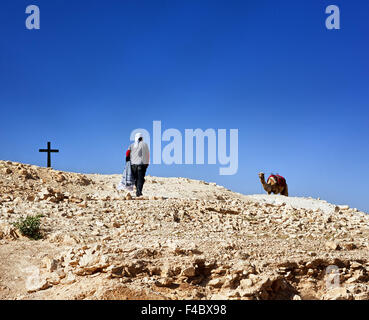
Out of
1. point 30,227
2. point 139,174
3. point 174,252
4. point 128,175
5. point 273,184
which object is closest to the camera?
point 174,252

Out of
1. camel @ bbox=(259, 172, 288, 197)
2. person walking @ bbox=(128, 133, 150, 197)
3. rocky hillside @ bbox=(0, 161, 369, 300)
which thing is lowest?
rocky hillside @ bbox=(0, 161, 369, 300)

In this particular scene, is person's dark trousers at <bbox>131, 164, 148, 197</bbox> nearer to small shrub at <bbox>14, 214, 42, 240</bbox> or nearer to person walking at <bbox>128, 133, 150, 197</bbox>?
person walking at <bbox>128, 133, 150, 197</bbox>

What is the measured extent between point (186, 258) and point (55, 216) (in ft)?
13.2

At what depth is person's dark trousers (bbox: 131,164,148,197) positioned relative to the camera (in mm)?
11855

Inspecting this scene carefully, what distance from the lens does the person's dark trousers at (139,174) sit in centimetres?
1185

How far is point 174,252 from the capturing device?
515cm

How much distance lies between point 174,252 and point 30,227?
3.16 m

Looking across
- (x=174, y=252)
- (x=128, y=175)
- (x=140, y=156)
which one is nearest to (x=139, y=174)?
(x=140, y=156)

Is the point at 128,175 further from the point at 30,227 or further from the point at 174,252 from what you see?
the point at 174,252

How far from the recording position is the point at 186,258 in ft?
16.1

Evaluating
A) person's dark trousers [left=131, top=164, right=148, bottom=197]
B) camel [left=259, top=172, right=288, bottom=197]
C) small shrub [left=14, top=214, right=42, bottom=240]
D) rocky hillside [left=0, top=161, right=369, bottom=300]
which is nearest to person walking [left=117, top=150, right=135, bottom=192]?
person's dark trousers [left=131, top=164, right=148, bottom=197]

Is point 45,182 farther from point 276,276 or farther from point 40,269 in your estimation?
point 276,276

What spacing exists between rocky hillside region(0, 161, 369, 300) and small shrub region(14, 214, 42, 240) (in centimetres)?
11

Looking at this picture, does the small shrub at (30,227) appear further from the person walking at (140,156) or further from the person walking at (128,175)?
the person walking at (128,175)
